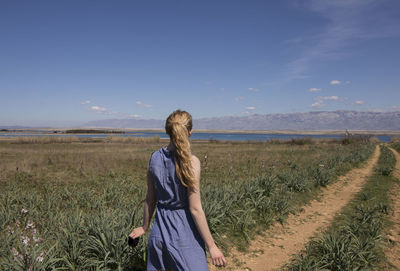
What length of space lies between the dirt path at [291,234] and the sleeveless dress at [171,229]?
270cm

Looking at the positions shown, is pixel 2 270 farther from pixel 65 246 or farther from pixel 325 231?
Answer: pixel 325 231

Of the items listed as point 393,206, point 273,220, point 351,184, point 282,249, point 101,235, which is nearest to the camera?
point 101,235

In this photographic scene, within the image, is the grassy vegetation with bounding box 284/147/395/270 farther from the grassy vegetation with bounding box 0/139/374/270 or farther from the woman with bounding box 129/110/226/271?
the woman with bounding box 129/110/226/271

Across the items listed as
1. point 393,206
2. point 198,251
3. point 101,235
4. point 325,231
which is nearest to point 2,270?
point 101,235

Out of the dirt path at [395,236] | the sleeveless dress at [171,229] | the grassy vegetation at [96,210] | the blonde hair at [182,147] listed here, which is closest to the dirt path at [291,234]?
the grassy vegetation at [96,210]

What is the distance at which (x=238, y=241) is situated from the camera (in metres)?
5.32

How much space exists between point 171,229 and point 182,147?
719 mm

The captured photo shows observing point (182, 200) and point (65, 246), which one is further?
point (65, 246)

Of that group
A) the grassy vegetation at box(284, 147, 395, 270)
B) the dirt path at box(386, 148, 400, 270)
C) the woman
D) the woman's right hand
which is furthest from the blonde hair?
the dirt path at box(386, 148, 400, 270)

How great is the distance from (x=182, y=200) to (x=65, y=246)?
2814 millimetres

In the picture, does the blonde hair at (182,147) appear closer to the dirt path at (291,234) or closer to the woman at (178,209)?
the woman at (178,209)

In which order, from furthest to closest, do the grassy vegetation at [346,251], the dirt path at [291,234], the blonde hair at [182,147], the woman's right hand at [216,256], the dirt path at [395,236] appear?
the dirt path at [291,234] → the dirt path at [395,236] → the grassy vegetation at [346,251] → the woman's right hand at [216,256] → the blonde hair at [182,147]

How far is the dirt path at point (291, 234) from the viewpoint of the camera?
15.4 feet

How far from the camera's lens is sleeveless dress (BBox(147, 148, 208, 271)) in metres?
1.99
